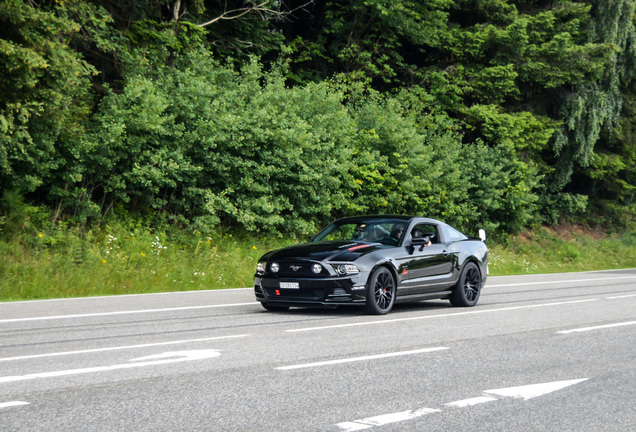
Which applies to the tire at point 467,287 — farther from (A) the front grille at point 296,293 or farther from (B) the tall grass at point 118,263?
(B) the tall grass at point 118,263

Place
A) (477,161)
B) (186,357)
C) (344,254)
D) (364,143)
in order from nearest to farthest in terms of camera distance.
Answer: (186,357) → (344,254) → (364,143) → (477,161)

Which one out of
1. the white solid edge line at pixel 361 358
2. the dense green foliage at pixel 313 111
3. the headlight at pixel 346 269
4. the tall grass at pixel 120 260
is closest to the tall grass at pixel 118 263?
the tall grass at pixel 120 260

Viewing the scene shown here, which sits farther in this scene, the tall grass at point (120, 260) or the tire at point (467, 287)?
the tall grass at point (120, 260)

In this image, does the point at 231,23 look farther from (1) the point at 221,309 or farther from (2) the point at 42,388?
(2) the point at 42,388

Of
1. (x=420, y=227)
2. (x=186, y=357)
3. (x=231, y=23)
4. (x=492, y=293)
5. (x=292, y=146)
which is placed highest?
(x=231, y=23)

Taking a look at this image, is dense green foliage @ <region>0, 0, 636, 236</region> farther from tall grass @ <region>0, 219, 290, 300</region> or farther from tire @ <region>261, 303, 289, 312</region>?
tire @ <region>261, 303, 289, 312</region>

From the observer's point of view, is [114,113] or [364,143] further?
[364,143]

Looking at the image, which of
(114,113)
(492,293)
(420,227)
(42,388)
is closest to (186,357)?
(42,388)

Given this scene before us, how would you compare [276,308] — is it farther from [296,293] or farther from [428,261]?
[428,261]

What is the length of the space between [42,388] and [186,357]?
69.2 inches

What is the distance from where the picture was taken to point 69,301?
42.5 ft

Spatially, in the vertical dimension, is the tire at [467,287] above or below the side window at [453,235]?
below

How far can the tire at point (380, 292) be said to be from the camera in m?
11.0

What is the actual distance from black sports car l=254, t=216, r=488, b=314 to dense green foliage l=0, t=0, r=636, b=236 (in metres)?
6.82
